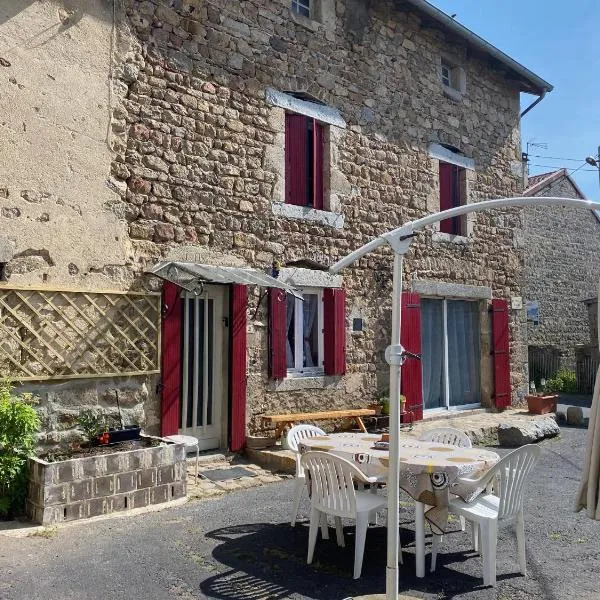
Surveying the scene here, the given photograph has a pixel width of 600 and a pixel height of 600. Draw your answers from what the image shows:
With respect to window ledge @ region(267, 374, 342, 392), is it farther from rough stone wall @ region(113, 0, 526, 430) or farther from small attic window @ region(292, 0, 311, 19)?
small attic window @ region(292, 0, 311, 19)

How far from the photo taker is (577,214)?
1681cm

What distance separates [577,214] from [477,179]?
25.7ft

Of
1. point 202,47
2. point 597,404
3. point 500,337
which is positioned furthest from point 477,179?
point 597,404

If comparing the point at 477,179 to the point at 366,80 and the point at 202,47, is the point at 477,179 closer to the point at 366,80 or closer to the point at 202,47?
the point at 366,80

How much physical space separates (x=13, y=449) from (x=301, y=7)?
6.60 meters

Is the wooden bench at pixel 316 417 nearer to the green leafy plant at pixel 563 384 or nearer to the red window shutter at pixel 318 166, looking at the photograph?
the red window shutter at pixel 318 166

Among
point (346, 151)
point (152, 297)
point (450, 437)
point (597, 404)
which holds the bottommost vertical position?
point (450, 437)

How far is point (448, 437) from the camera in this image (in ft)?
17.5

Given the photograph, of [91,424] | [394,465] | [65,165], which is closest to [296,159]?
[65,165]

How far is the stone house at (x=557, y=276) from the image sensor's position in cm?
1555

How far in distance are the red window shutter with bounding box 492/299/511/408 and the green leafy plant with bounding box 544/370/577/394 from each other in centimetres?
449

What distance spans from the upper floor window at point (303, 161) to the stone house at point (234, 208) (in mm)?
27

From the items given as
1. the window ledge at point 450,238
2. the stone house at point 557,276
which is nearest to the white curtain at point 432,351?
the window ledge at point 450,238

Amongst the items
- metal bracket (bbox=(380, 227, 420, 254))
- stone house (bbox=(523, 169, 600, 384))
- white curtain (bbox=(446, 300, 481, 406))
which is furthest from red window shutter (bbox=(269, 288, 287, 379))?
stone house (bbox=(523, 169, 600, 384))
